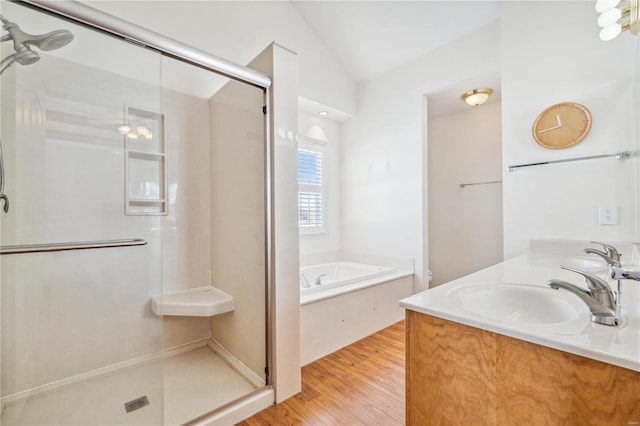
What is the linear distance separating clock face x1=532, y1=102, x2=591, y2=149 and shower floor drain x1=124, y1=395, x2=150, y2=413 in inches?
125

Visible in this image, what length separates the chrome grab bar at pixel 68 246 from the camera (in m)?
1.35

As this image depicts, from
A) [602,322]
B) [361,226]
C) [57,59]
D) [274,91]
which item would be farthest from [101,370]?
[361,226]

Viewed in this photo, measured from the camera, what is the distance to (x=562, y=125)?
1.99m

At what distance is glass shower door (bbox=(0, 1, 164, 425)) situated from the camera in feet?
4.66

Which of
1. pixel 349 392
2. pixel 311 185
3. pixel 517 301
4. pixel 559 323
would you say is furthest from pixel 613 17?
pixel 311 185

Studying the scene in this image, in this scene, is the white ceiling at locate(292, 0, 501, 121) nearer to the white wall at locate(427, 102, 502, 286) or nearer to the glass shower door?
the white wall at locate(427, 102, 502, 286)

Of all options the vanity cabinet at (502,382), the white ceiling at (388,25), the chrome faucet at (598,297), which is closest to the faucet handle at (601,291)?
the chrome faucet at (598,297)

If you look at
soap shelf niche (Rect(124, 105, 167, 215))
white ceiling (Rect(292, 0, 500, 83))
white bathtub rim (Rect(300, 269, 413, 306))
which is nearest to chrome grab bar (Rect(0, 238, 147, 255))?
soap shelf niche (Rect(124, 105, 167, 215))

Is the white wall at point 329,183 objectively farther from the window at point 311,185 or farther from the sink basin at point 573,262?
the sink basin at point 573,262

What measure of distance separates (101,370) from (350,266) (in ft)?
8.47

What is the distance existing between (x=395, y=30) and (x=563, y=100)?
170 centimetres

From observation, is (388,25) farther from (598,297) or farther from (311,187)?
(598,297)

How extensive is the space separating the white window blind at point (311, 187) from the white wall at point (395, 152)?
1.29 ft

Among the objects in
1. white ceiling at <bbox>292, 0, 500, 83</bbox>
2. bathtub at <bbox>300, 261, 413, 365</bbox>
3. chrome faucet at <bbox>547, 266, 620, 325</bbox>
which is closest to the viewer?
chrome faucet at <bbox>547, 266, 620, 325</bbox>
